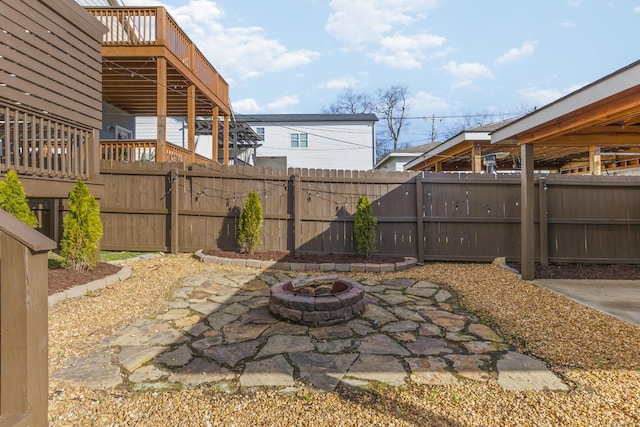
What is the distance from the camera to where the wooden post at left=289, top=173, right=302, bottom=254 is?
648 centimetres

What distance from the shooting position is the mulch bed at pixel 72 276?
396cm

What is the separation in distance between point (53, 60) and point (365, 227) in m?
5.33

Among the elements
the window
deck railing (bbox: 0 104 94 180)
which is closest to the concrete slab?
deck railing (bbox: 0 104 94 180)

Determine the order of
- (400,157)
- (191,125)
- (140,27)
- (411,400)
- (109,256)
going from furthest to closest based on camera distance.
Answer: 1. (400,157)
2. (191,125)
3. (140,27)
4. (109,256)
5. (411,400)

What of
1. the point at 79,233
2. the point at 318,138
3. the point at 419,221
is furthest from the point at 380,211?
the point at 318,138

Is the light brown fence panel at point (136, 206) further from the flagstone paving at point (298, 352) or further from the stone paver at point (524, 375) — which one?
the stone paver at point (524, 375)

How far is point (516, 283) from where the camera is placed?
4938 millimetres

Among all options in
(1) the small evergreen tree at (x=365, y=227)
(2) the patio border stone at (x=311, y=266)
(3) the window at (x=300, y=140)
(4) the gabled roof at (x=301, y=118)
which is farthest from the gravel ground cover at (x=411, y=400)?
(4) the gabled roof at (x=301, y=118)

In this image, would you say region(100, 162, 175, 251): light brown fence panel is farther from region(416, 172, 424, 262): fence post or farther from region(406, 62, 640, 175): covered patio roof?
region(406, 62, 640, 175): covered patio roof

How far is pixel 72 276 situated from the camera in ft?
14.2

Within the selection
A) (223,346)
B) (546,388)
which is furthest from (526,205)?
(223,346)

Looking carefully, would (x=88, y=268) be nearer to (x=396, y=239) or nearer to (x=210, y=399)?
(x=210, y=399)

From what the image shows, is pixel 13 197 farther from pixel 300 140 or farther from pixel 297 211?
pixel 300 140

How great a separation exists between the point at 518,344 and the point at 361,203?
3660 mm
